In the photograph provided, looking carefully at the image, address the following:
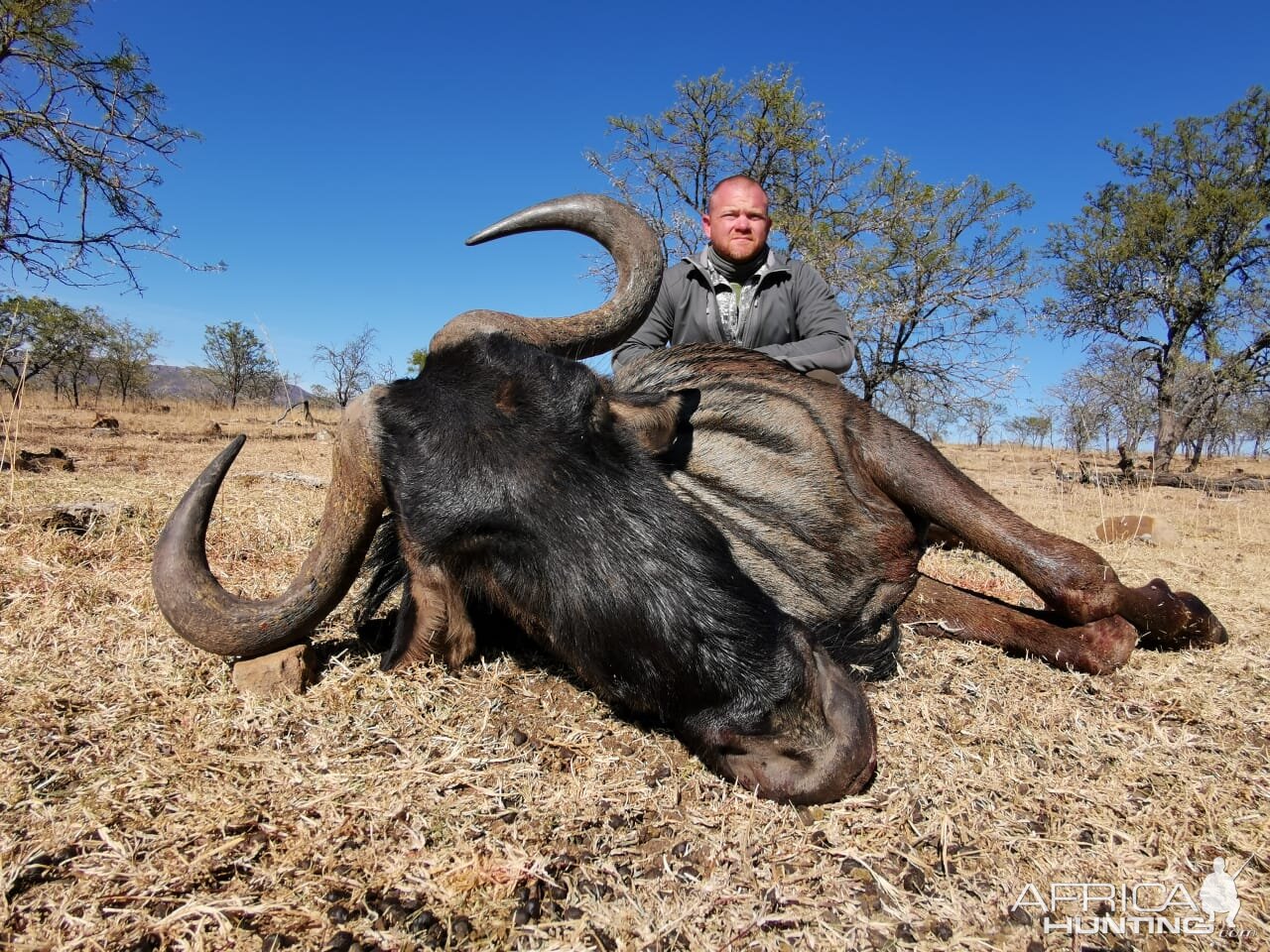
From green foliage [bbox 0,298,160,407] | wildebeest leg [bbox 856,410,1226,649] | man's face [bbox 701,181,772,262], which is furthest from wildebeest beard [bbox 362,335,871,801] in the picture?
green foliage [bbox 0,298,160,407]

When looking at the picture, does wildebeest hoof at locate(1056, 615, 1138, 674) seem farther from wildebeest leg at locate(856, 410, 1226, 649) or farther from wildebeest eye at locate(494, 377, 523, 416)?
wildebeest eye at locate(494, 377, 523, 416)

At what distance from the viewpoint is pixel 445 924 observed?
58.4 inches

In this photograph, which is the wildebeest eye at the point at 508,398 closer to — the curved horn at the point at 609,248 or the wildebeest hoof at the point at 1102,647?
the curved horn at the point at 609,248

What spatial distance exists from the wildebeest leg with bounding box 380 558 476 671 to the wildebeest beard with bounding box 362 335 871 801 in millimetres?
68

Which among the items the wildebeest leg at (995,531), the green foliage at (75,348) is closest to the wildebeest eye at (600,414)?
the wildebeest leg at (995,531)

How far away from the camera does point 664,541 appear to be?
2.04 m

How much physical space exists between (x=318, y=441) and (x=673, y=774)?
13600mm

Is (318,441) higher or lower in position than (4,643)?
higher

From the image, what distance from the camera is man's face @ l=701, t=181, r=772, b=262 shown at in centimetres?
443

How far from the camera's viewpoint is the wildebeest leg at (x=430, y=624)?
228cm

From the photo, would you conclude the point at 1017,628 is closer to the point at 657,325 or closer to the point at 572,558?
the point at 572,558

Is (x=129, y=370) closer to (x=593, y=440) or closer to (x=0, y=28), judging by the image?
(x=0, y=28)

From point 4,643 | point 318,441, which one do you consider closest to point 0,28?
point 318,441

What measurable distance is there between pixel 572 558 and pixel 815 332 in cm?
296
